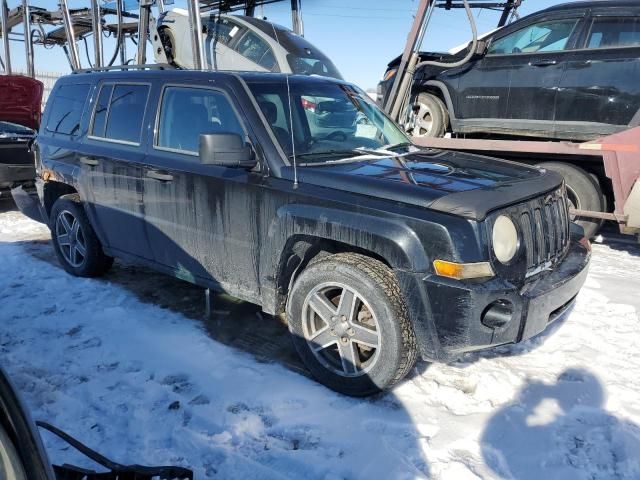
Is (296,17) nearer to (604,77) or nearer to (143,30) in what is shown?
(143,30)

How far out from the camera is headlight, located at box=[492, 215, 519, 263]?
270 centimetres

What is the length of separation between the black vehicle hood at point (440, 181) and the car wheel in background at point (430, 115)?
4.38 meters

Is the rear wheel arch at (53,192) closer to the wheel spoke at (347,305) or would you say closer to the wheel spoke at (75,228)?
the wheel spoke at (75,228)

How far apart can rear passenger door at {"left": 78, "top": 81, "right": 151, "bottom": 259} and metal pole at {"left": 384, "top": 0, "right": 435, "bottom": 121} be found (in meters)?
4.33

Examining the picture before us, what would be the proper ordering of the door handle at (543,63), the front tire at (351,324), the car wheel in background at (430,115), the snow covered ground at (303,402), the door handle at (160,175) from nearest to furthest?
the snow covered ground at (303,402) < the front tire at (351,324) < the door handle at (160,175) < the door handle at (543,63) < the car wheel in background at (430,115)

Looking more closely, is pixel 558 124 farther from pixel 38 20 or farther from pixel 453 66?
pixel 38 20

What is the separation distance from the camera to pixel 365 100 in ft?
14.3

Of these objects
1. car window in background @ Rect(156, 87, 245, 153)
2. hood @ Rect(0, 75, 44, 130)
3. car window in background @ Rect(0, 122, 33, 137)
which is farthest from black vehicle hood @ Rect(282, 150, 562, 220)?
hood @ Rect(0, 75, 44, 130)

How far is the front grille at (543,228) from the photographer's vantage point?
9.42 ft

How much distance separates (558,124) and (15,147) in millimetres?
7721

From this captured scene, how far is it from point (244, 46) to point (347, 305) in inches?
340

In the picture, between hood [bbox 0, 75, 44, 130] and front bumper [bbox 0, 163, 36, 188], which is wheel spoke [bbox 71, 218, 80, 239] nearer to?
front bumper [bbox 0, 163, 36, 188]

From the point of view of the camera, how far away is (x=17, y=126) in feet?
30.1

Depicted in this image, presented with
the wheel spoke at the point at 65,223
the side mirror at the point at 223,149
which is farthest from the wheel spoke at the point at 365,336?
the wheel spoke at the point at 65,223
